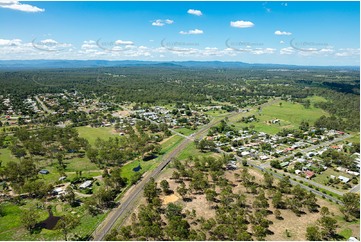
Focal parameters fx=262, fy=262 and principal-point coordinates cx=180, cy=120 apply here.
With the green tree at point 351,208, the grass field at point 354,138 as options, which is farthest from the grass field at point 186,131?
the green tree at point 351,208

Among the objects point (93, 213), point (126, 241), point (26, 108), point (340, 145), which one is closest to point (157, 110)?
point (26, 108)

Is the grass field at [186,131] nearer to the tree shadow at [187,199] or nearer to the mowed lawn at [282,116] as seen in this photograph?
the mowed lawn at [282,116]

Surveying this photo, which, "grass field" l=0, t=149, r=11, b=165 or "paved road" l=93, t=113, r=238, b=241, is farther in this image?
"grass field" l=0, t=149, r=11, b=165

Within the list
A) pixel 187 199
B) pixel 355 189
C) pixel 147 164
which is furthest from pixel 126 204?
pixel 355 189

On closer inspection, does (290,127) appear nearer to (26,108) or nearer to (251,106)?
(251,106)

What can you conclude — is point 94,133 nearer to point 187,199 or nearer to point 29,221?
point 29,221

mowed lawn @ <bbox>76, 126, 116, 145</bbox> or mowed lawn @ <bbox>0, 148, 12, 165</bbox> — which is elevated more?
mowed lawn @ <bbox>76, 126, 116, 145</bbox>

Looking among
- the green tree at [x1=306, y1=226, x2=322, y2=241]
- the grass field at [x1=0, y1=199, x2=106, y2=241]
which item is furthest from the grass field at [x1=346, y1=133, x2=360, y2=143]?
the grass field at [x1=0, y1=199, x2=106, y2=241]

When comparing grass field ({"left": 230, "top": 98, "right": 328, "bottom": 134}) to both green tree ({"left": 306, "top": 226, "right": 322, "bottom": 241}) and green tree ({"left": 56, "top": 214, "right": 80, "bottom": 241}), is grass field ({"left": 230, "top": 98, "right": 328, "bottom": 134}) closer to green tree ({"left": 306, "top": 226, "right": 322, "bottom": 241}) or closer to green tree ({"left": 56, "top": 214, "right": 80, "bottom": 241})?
green tree ({"left": 306, "top": 226, "right": 322, "bottom": 241})
